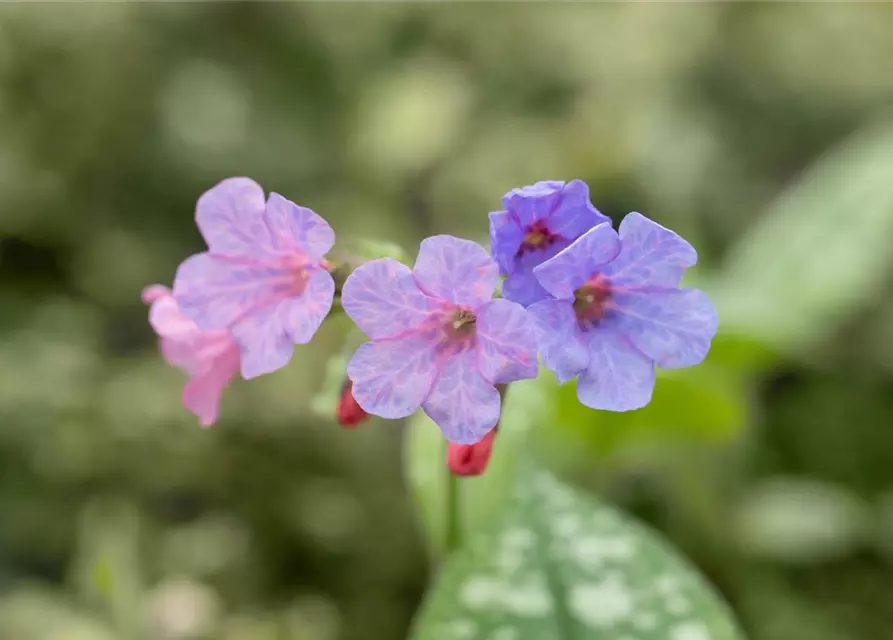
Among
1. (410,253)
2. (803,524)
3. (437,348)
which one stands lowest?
(803,524)

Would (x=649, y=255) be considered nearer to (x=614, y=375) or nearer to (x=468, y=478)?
(x=614, y=375)

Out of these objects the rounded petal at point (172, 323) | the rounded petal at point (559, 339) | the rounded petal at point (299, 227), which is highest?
the rounded petal at point (299, 227)

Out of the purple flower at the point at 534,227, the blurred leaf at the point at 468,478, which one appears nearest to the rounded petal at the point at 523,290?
the purple flower at the point at 534,227

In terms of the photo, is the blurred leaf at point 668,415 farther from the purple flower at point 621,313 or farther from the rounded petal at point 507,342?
the rounded petal at point 507,342

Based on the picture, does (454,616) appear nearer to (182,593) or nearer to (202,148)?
(182,593)

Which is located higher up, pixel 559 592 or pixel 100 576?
pixel 559 592

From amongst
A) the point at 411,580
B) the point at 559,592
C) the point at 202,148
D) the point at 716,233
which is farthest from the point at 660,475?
the point at 202,148

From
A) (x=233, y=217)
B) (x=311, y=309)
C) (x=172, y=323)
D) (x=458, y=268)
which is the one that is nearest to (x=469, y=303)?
(x=458, y=268)
